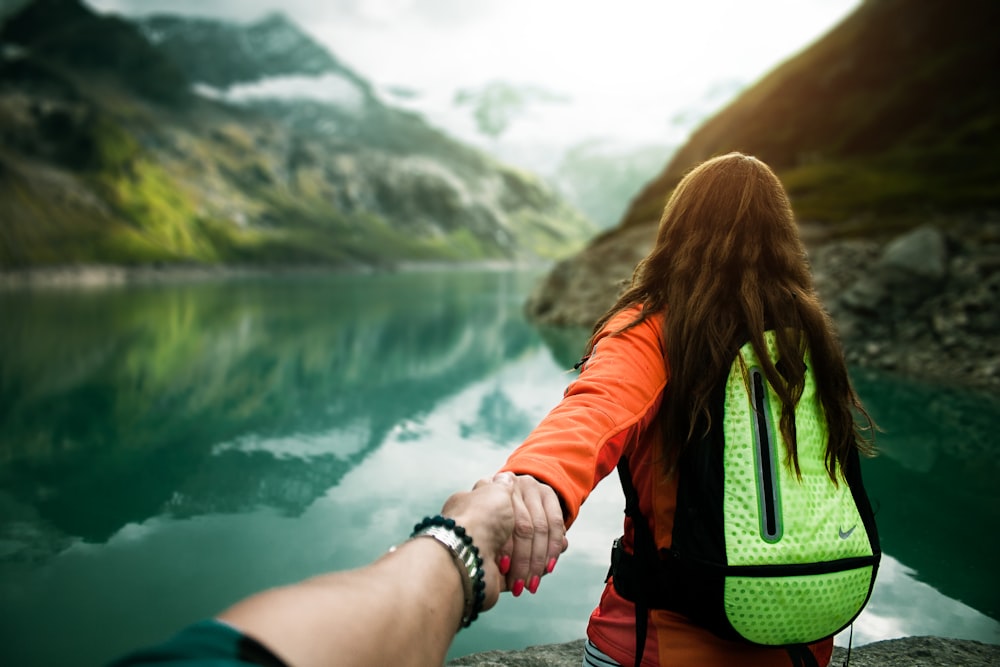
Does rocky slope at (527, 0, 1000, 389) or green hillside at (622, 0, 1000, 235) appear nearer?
rocky slope at (527, 0, 1000, 389)

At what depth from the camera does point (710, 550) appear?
2.31 meters

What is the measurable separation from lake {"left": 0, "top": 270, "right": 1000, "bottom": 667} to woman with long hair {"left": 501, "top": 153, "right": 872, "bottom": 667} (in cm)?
518

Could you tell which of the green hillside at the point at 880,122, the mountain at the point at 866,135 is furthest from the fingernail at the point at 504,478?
the green hillside at the point at 880,122

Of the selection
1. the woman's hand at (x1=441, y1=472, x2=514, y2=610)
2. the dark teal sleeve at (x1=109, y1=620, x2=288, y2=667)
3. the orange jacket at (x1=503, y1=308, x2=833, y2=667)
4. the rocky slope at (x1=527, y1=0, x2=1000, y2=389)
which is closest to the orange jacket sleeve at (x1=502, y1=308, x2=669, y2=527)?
the orange jacket at (x1=503, y1=308, x2=833, y2=667)

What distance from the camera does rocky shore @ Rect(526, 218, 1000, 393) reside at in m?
22.2

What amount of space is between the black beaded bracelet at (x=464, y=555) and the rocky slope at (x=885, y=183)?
9.81 feet

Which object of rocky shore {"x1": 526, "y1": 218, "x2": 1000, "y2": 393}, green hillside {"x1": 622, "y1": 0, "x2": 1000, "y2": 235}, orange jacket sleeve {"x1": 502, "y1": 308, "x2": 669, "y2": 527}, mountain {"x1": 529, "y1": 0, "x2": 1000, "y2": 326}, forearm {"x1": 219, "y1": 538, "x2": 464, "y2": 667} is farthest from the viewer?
green hillside {"x1": 622, "y1": 0, "x2": 1000, "y2": 235}

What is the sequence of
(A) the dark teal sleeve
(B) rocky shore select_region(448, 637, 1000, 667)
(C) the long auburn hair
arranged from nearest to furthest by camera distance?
1. (A) the dark teal sleeve
2. (C) the long auburn hair
3. (B) rocky shore select_region(448, 637, 1000, 667)

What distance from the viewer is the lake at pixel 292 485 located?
780 centimetres

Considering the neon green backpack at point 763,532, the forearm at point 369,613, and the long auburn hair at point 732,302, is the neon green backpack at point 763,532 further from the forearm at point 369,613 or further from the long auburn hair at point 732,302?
the forearm at point 369,613

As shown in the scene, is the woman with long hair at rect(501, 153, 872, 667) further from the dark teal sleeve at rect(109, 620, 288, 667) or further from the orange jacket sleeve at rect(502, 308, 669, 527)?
the dark teal sleeve at rect(109, 620, 288, 667)

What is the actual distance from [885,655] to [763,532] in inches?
202

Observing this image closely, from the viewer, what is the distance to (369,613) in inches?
55.4

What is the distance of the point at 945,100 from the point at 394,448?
7636cm
